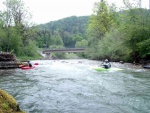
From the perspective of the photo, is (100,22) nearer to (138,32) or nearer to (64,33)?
(138,32)

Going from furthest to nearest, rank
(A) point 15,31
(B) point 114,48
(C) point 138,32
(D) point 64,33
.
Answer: (D) point 64,33 < (A) point 15,31 < (B) point 114,48 < (C) point 138,32

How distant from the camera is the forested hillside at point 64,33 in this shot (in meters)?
104

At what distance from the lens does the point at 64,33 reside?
128 metres

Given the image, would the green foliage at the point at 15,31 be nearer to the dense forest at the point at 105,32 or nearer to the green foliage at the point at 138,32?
the dense forest at the point at 105,32

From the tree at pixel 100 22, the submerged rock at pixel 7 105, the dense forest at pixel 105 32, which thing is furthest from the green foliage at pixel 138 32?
the submerged rock at pixel 7 105

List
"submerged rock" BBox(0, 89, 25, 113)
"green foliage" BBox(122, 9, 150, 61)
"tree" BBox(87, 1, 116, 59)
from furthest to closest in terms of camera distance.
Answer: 1. "tree" BBox(87, 1, 116, 59)
2. "green foliage" BBox(122, 9, 150, 61)
3. "submerged rock" BBox(0, 89, 25, 113)

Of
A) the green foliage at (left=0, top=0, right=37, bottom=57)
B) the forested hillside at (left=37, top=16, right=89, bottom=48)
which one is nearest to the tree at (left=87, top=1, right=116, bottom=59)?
the green foliage at (left=0, top=0, right=37, bottom=57)

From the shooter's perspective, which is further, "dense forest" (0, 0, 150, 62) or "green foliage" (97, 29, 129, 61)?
"green foliage" (97, 29, 129, 61)

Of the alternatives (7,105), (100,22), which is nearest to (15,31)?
(100,22)

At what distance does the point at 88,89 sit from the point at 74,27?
434ft

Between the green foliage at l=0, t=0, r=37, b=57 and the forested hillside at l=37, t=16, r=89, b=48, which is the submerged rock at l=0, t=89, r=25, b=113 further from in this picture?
the forested hillside at l=37, t=16, r=89, b=48

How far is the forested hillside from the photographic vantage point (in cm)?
10394

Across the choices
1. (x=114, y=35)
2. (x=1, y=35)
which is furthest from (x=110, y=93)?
(x=1, y=35)

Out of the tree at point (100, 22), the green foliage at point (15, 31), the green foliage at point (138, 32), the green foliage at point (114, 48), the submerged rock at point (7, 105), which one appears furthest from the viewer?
the tree at point (100, 22)
